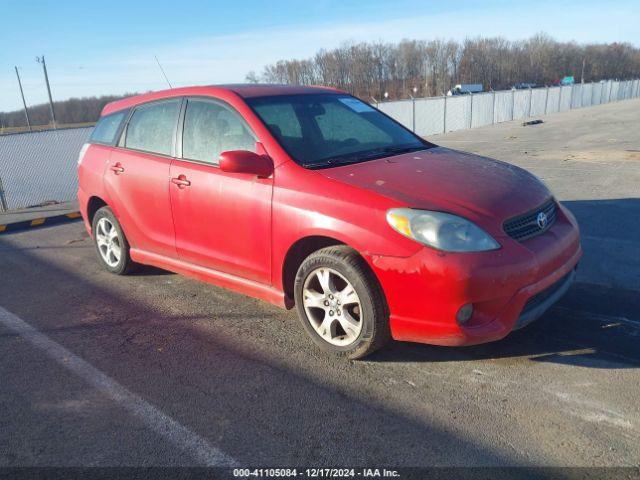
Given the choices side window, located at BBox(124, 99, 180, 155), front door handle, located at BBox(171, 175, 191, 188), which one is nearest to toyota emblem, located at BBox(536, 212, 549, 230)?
front door handle, located at BBox(171, 175, 191, 188)

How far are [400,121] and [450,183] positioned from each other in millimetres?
19279

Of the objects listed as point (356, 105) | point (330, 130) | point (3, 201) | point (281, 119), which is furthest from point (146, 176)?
point (3, 201)

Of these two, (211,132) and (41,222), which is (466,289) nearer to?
(211,132)

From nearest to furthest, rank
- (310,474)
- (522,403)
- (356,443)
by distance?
1. (310,474)
2. (356,443)
3. (522,403)

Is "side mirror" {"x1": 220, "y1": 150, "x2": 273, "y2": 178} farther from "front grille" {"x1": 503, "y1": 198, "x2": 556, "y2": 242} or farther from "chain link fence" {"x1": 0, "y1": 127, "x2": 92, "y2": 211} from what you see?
"chain link fence" {"x1": 0, "y1": 127, "x2": 92, "y2": 211}

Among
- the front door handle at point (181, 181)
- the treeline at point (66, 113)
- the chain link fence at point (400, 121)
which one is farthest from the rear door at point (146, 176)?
the treeline at point (66, 113)

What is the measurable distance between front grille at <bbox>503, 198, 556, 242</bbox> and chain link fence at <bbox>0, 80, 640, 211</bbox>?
963 cm

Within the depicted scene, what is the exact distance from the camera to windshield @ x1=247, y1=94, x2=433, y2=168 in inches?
155

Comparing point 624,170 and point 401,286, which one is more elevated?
point 401,286

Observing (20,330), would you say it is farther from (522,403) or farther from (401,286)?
(522,403)

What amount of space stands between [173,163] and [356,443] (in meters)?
2.79

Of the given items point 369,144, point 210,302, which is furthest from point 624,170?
point 210,302

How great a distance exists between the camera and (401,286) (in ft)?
10.3

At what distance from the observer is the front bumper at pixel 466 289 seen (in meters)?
3.01
